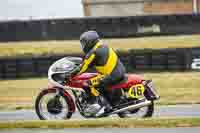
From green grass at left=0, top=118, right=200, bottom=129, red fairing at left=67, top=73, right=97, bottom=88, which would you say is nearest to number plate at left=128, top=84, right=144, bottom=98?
red fairing at left=67, top=73, right=97, bottom=88

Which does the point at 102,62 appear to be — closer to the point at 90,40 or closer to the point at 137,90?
the point at 90,40

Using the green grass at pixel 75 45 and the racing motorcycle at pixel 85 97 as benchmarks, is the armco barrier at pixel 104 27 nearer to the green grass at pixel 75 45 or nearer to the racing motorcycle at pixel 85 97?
the green grass at pixel 75 45

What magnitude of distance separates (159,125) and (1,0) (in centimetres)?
1965

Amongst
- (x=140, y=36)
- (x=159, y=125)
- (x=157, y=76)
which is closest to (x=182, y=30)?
(x=140, y=36)

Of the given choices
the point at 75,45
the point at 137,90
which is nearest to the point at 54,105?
the point at 137,90

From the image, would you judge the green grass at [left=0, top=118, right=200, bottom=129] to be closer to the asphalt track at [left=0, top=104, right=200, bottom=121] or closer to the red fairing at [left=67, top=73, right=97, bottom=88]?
the red fairing at [left=67, top=73, right=97, bottom=88]

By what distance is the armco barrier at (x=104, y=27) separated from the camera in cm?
2248

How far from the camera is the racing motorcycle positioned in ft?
Answer: 34.4

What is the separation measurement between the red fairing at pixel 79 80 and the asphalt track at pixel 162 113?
96 centimetres

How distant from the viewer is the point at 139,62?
715 inches

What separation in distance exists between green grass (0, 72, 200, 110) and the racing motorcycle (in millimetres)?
4421

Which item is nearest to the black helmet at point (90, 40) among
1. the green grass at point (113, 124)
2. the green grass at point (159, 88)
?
the green grass at point (113, 124)

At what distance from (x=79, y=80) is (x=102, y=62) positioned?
54 cm

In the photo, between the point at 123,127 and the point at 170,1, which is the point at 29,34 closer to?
the point at 170,1
